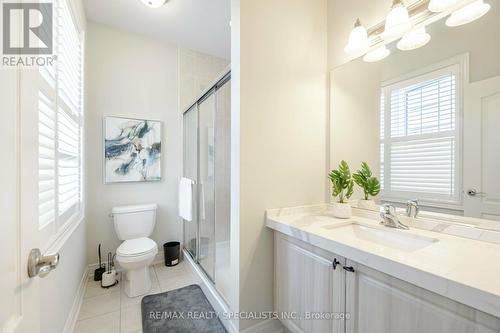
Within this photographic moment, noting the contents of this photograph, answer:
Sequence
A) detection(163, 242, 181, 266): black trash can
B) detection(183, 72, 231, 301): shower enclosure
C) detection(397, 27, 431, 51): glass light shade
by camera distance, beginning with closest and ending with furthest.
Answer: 1. detection(397, 27, 431, 51): glass light shade
2. detection(183, 72, 231, 301): shower enclosure
3. detection(163, 242, 181, 266): black trash can

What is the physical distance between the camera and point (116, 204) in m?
2.43

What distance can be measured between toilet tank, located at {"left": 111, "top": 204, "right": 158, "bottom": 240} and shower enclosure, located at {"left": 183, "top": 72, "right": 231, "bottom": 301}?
470 mm

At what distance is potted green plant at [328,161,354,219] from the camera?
5.00 feet

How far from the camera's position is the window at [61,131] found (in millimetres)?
1101

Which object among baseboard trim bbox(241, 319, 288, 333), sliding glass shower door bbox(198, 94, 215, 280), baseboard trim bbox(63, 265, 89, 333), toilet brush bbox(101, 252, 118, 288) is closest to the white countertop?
baseboard trim bbox(241, 319, 288, 333)

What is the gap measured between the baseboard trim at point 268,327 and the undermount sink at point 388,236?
81 centimetres

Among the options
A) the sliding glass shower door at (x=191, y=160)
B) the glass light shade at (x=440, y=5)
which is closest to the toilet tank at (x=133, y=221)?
the sliding glass shower door at (x=191, y=160)

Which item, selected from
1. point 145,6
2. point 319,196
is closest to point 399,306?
point 319,196

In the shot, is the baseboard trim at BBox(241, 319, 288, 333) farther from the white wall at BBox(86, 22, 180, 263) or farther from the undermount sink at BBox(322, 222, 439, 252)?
the white wall at BBox(86, 22, 180, 263)

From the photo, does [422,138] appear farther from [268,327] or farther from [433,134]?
[268,327]

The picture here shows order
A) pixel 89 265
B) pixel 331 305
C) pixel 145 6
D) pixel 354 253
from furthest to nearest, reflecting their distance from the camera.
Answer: pixel 89 265 < pixel 145 6 < pixel 331 305 < pixel 354 253

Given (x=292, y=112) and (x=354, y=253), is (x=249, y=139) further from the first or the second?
(x=354, y=253)

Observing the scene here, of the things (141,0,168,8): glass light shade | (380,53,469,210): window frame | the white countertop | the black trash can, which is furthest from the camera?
the black trash can

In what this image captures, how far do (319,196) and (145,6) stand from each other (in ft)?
8.11
